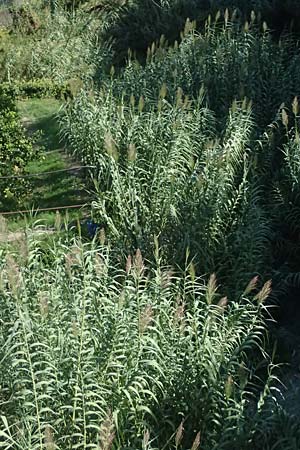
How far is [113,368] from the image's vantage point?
3719 mm

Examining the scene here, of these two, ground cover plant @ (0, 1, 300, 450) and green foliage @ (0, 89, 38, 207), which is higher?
ground cover plant @ (0, 1, 300, 450)

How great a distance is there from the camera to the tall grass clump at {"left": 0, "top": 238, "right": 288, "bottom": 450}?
346 centimetres

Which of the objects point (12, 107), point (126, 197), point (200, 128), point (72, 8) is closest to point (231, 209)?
point (126, 197)

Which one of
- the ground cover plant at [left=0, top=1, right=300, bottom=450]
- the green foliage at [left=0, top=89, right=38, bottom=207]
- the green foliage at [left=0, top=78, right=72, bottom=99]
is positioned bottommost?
the green foliage at [left=0, top=78, right=72, bottom=99]

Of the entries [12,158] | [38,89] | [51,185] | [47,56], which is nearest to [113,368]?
[12,158]

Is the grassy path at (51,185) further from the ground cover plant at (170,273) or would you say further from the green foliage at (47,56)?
the green foliage at (47,56)

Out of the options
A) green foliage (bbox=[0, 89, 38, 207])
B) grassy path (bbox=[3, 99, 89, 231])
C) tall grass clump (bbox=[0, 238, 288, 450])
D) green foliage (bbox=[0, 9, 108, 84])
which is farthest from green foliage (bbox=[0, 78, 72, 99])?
tall grass clump (bbox=[0, 238, 288, 450])

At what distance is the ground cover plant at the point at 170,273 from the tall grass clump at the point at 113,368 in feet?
0.03

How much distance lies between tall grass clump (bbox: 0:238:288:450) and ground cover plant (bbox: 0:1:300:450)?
1 centimetres

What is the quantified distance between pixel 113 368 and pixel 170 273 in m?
1.05

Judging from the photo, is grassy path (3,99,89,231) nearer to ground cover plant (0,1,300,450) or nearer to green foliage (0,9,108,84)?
ground cover plant (0,1,300,450)

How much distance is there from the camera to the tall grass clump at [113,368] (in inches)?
136

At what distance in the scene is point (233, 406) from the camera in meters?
3.79

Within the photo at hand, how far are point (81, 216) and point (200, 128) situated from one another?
1.42m
